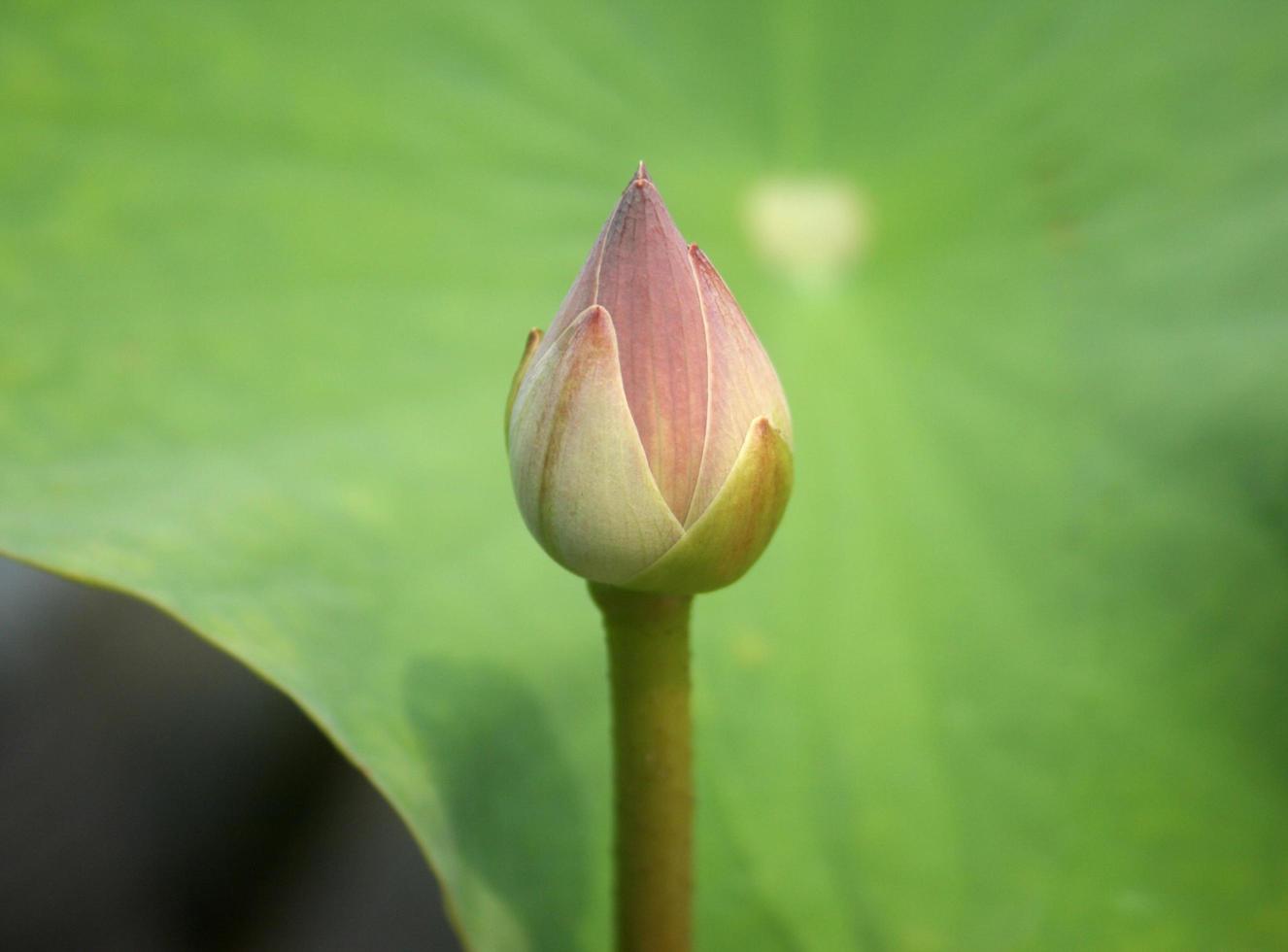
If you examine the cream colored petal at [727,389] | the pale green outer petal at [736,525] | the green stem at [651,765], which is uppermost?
the cream colored petal at [727,389]

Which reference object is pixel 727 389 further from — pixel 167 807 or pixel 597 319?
pixel 167 807

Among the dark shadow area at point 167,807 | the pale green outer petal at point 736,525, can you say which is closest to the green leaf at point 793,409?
the pale green outer petal at point 736,525

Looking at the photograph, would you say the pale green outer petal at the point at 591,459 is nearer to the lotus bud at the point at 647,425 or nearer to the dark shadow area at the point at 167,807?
the lotus bud at the point at 647,425

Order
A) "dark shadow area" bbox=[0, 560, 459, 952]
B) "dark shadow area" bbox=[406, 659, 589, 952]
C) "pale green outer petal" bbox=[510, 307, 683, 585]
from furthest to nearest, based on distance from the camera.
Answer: "dark shadow area" bbox=[0, 560, 459, 952]
"dark shadow area" bbox=[406, 659, 589, 952]
"pale green outer petal" bbox=[510, 307, 683, 585]

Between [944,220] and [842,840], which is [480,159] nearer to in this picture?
[944,220]

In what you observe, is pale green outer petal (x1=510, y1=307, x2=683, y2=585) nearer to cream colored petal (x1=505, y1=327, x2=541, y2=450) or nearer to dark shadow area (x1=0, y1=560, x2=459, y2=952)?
cream colored petal (x1=505, y1=327, x2=541, y2=450)

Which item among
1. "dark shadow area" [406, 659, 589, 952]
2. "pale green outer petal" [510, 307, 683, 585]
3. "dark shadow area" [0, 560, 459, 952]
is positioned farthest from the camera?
"dark shadow area" [0, 560, 459, 952]

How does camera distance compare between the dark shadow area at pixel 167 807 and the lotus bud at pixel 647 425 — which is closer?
the lotus bud at pixel 647 425

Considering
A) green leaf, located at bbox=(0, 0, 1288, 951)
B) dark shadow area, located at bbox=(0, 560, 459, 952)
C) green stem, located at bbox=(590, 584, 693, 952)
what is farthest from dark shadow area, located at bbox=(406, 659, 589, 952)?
dark shadow area, located at bbox=(0, 560, 459, 952)
